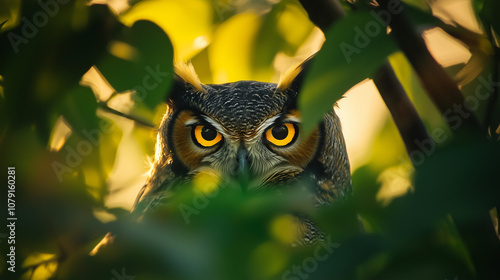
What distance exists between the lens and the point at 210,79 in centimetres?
111

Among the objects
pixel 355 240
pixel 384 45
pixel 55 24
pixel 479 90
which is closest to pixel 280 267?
pixel 355 240

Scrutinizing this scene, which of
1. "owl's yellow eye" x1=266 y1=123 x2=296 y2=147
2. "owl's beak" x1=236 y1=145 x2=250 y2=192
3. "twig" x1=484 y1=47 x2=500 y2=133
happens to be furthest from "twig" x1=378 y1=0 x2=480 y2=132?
Answer: "owl's yellow eye" x1=266 y1=123 x2=296 y2=147

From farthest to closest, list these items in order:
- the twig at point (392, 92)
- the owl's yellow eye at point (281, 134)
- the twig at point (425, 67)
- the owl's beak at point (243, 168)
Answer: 1. the owl's yellow eye at point (281, 134)
2. the owl's beak at point (243, 168)
3. the twig at point (392, 92)
4. the twig at point (425, 67)

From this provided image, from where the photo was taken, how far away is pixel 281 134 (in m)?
1.49

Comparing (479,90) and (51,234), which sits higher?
(51,234)

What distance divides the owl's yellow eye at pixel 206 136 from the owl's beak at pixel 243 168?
10cm

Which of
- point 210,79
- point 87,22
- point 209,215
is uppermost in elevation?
point 87,22

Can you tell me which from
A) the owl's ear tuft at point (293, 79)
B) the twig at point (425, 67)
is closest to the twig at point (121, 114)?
Result: the twig at point (425, 67)

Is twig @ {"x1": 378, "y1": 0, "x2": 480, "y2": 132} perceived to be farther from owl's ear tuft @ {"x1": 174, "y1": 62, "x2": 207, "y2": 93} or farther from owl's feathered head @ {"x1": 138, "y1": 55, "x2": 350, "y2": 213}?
owl's ear tuft @ {"x1": 174, "y1": 62, "x2": 207, "y2": 93}

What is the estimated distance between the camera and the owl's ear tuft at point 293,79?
142 centimetres

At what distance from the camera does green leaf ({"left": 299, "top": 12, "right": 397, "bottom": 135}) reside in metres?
0.45

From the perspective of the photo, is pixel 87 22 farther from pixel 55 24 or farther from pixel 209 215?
pixel 209 215

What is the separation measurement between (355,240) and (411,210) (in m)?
0.06

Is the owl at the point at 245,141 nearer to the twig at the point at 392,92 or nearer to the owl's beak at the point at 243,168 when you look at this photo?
the owl's beak at the point at 243,168
